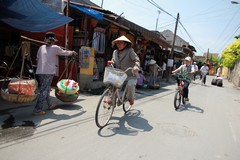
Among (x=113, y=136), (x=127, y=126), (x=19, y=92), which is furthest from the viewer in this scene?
(x=127, y=126)

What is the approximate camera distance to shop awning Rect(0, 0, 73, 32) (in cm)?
721

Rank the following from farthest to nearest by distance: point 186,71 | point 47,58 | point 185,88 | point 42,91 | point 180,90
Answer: point 185,88, point 186,71, point 180,90, point 42,91, point 47,58

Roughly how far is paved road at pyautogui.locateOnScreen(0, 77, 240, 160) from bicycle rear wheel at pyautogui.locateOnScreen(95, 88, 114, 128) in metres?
0.18

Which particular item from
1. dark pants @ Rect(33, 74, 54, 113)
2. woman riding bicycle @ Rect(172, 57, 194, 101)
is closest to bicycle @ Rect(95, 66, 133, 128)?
dark pants @ Rect(33, 74, 54, 113)

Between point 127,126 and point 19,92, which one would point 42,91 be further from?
point 127,126

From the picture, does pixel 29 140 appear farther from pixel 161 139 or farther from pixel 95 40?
pixel 95 40

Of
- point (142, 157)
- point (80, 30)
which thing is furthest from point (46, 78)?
point (80, 30)

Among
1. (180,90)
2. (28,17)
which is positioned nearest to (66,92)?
(28,17)

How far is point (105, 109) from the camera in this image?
195 inches

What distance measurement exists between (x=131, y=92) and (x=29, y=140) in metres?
2.83

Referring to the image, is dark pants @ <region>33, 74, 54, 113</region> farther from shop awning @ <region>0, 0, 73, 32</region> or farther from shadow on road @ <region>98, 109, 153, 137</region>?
shop awning @ <region>0, 0, 73, 32</region>

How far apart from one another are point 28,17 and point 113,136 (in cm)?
570

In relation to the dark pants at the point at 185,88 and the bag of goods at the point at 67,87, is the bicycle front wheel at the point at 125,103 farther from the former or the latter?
the dark pants at the point at 185,88

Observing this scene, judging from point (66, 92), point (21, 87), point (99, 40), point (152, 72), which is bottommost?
point (66, 92)
